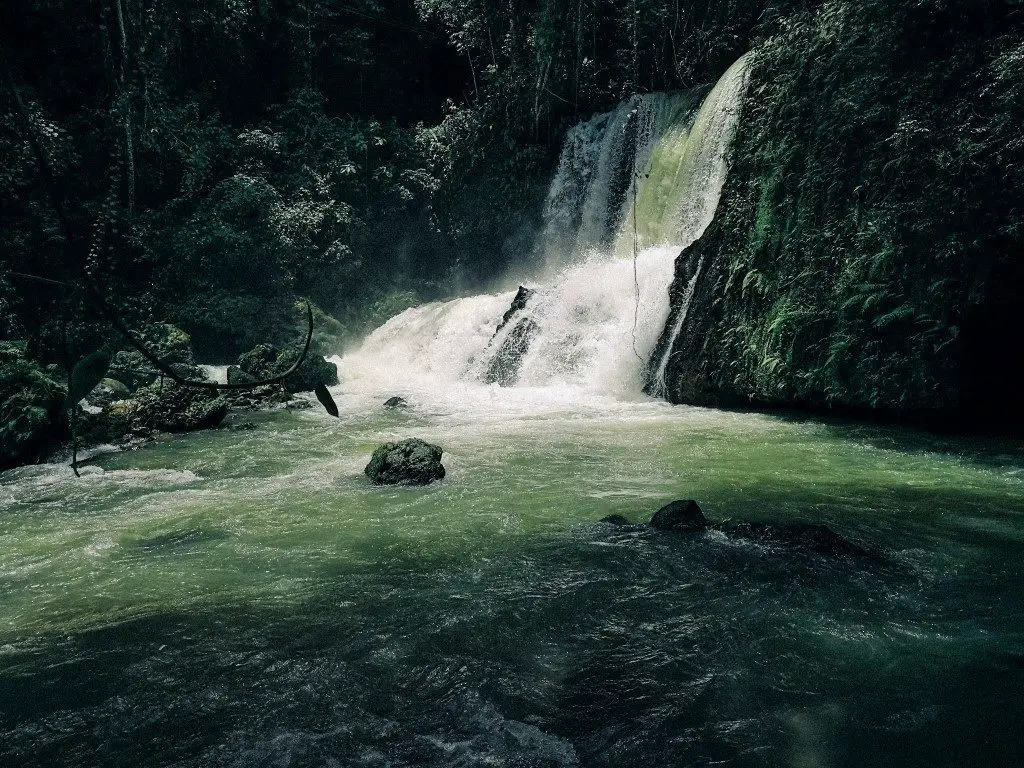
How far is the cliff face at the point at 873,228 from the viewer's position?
768cm

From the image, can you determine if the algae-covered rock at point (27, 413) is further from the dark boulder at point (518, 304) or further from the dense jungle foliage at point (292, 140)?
the dark boulder at point (518, 304)

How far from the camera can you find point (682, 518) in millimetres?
4887

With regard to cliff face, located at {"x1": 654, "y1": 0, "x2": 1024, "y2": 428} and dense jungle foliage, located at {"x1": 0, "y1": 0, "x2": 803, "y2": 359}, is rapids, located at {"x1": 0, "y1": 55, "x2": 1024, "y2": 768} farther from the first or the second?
dense jungle foliage, located at {"x1": 0, "y1": 0, "x2": 803, "y2": 359}

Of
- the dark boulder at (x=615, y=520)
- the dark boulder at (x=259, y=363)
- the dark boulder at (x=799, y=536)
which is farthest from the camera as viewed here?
the dark boulder at (x=259, y=363)

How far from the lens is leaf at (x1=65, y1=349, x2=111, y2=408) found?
1.12 m

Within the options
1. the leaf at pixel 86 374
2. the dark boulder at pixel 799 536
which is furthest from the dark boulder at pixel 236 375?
the leaf at pixel 86 374

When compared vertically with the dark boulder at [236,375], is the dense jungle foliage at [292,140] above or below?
above

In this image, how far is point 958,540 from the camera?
4730 millimetres

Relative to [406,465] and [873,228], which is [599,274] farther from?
[406,465]

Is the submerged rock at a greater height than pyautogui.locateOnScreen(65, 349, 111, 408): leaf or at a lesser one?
lesser

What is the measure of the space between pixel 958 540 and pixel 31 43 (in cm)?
2323

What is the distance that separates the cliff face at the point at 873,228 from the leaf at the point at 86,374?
877 cm

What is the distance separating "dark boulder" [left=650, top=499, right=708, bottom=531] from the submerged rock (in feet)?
8.51

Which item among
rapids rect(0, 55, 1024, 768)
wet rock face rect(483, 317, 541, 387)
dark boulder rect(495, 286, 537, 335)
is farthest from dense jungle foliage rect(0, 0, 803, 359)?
rapids rect(0, 55, 1024, 768)
